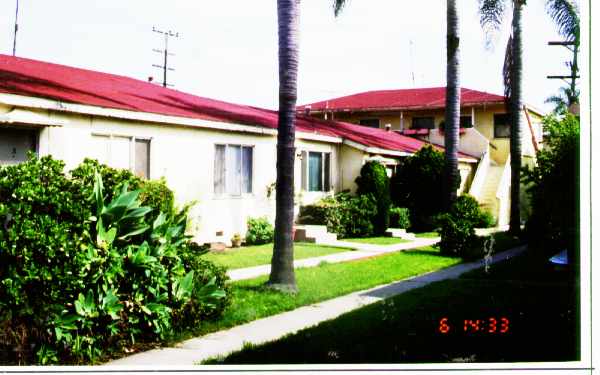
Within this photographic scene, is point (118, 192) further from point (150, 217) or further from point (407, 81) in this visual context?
point (407, 81)

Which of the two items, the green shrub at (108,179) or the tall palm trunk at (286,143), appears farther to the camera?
the tall palm trunk at (286,143)

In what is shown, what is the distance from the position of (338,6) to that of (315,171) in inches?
314

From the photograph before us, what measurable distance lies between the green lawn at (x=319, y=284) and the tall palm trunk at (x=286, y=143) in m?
0.34

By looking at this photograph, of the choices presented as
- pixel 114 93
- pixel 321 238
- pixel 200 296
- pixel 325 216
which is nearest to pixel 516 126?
pixel 325 216

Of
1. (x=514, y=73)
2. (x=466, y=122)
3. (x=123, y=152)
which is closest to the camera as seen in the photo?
(x=123, y=152)

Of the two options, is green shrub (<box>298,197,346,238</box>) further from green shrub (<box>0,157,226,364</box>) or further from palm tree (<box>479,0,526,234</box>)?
green shrub (<box>0,157,226,364</box>)

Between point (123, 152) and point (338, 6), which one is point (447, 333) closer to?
point (338, 6)

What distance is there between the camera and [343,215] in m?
16.2

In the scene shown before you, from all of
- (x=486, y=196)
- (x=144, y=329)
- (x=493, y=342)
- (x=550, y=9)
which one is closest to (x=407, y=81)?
(x=550, y=9)

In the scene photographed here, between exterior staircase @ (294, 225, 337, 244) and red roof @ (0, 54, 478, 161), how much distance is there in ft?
8.16

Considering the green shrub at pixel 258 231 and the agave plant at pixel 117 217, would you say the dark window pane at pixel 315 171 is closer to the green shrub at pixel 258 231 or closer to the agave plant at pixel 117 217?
the green shrub at pixel 258 231

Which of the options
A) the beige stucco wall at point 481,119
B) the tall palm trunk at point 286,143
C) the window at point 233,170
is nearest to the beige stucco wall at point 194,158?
the window at point 233,170

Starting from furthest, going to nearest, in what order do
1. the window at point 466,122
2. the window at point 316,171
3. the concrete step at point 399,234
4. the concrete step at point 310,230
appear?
the window at point 466,122 < the window at point 316,171 < the concrete step at point 399,234 < the concrete step at point 310,230

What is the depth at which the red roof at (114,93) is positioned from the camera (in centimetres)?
1020
